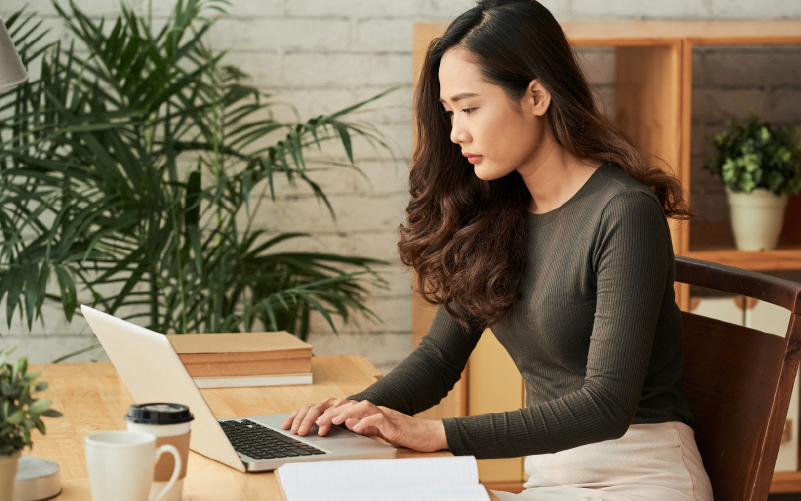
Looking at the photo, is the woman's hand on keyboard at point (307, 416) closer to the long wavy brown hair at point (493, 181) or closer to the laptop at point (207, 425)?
the laptop at point (207, 425)

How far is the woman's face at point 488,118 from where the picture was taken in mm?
1366

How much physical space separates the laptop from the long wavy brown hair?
383 millimetres

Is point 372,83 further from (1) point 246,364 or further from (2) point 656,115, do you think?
(1) point 246,364

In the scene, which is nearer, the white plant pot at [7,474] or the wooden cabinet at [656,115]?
the white plant pot at [7,474]

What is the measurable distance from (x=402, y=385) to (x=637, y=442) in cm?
35

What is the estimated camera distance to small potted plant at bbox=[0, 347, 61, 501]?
78cm

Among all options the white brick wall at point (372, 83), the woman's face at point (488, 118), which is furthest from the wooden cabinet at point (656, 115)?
the woman's face at point (488, 118)

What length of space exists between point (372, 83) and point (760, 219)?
1123mm

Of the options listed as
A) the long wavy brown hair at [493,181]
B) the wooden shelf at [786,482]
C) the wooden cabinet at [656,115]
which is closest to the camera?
the long wavy brown hair at [493,181]

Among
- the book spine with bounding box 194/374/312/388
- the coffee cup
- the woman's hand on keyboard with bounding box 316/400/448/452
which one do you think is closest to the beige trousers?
the woman's hand on keyboard with bounding box 316/400/448/452

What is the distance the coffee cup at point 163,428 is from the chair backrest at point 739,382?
75 centimetres

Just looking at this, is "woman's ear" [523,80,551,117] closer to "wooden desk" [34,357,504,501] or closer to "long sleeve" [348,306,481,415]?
"long sleeve" [348,306,481,415]

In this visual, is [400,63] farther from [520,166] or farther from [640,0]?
[520,166]

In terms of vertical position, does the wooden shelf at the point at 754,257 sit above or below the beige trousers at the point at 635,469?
above
